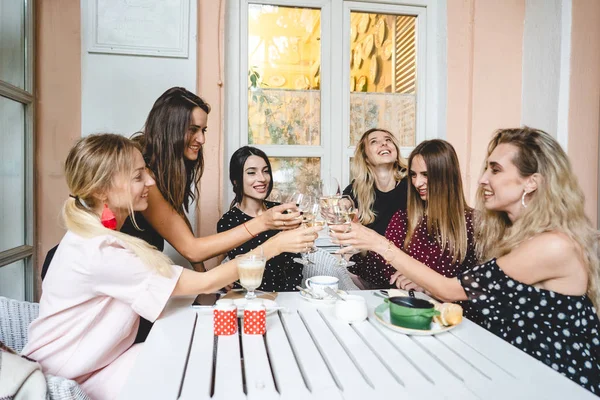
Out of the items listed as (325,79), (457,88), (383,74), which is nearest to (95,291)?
(325,79)

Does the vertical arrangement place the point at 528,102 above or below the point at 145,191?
above

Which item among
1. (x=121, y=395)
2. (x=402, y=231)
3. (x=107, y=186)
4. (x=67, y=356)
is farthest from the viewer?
(x=402, y=231)

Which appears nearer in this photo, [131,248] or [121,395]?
[121,395]

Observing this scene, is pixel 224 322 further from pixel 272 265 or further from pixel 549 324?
pixel 272 265

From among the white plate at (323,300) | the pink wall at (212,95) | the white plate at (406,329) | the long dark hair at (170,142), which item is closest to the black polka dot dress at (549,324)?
the white plate at (406,329)

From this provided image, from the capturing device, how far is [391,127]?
3.18 meters

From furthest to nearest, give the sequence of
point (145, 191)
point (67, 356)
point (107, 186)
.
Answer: point (145, 191) < point (107, 186) < point (67, 356)

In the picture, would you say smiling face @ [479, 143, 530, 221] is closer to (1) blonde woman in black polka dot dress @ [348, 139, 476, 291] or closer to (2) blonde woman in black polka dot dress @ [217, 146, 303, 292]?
(1) blonde woman in black polka dot dress @ [348, 139, 476, 291]

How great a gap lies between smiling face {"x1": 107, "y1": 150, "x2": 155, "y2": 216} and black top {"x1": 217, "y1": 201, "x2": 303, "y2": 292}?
2.83 feet

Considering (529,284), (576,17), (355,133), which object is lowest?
(529,284)

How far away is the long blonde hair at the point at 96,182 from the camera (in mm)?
1301

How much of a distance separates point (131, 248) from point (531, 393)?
1114 millimetres

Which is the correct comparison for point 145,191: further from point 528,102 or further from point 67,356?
point 528,102

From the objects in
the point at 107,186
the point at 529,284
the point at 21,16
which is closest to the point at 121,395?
the point at 107,186
